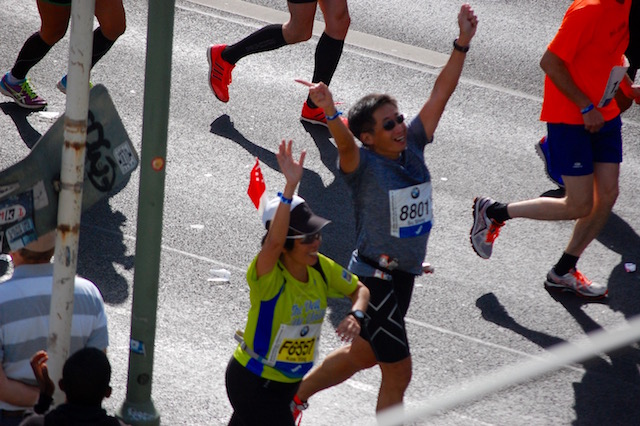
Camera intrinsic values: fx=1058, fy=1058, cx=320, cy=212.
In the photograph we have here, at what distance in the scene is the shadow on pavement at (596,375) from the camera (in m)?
6.01

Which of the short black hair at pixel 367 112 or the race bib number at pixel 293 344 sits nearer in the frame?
the race bib number at pixel 293 344

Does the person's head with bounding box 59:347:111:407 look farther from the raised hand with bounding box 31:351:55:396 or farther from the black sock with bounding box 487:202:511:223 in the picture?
the black sock with bounding box 487:202:511:223

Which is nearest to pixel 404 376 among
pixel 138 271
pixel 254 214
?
pixel 138 271

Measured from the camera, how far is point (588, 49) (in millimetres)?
6891

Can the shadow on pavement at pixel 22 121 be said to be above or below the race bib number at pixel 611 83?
below

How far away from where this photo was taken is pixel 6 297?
4168 mm

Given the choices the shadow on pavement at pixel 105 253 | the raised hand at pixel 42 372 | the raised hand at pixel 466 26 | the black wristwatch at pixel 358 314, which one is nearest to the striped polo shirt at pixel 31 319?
the raised hand at pixel 42 372

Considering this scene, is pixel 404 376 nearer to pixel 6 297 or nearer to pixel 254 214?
pixel 6 297

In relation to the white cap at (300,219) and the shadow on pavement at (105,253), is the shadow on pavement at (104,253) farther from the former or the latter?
the white cap at (300,219)

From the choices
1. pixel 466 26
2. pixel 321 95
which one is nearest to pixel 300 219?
pixel 321 95

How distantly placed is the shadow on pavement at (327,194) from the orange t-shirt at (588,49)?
166 centimetres

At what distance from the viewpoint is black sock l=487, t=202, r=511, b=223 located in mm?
7373

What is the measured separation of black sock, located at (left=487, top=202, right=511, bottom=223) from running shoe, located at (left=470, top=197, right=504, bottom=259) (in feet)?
0.08

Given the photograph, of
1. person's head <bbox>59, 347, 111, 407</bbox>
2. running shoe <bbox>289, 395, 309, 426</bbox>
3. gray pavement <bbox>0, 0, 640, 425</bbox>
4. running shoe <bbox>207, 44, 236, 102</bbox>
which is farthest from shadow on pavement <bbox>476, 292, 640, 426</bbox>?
running shoe <bbox>207, 44, 236, 102</bbox>
